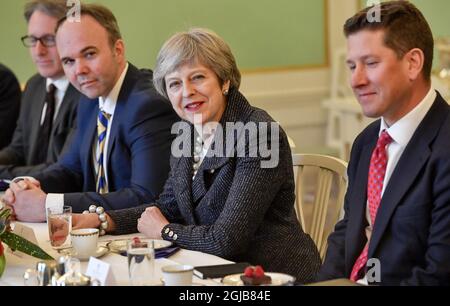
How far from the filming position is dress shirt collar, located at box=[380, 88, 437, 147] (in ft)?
7.27

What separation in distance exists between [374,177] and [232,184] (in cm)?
50

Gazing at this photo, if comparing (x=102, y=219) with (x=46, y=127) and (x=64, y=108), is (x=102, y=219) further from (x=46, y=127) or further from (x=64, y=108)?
(x=46, y=127)

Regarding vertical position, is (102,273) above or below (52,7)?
below

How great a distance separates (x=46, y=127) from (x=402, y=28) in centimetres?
256

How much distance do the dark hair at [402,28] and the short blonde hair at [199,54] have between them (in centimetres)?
62

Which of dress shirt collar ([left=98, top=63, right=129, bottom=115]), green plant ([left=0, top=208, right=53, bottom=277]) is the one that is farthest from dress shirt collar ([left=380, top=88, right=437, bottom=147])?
dress shirt collar ([left=98, top=63, right=129, bottom=115])

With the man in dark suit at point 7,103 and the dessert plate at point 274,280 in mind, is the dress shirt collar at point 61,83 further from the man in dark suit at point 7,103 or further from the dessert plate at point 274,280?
the dessert plate at point 274,280

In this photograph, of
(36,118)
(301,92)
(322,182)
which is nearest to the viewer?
(322,182)

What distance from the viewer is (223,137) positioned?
8.87 feet

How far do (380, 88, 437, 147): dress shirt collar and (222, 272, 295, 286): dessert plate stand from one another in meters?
0.49

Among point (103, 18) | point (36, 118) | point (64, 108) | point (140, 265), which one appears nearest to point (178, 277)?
point (140, 265)

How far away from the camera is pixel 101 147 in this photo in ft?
11.3
